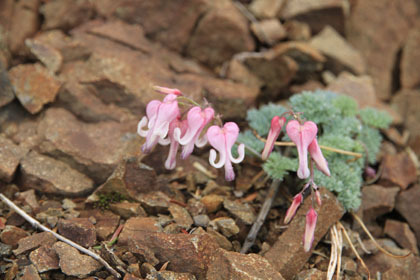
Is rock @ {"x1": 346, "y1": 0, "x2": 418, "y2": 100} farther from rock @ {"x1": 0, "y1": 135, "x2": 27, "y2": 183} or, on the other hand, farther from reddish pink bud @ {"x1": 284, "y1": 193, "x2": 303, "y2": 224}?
rock @ {"x1": 0, "y1": 135, "x2": 27, "y2": 183}

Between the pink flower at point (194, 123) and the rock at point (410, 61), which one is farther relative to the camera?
the rock at point (410, 61)

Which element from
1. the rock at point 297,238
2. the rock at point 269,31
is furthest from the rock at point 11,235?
the rock at point 269,31

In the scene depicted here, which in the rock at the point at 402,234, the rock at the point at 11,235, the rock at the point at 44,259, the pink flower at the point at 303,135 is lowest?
the rock at the point at 402,234

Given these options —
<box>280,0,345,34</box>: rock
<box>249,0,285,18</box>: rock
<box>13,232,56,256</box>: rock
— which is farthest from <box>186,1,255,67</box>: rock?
<box>13,232,56,256</box>: rock

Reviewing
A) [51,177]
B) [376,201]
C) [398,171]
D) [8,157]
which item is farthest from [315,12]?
[8,157]

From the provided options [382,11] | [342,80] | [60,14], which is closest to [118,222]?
[60,14]

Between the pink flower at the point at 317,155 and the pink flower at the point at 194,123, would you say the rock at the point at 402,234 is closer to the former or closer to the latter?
the pink flower at the point at 317,155

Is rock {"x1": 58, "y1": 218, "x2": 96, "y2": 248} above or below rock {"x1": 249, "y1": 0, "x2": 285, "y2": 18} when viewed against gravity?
below

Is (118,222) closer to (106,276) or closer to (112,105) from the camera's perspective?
(106,276)
